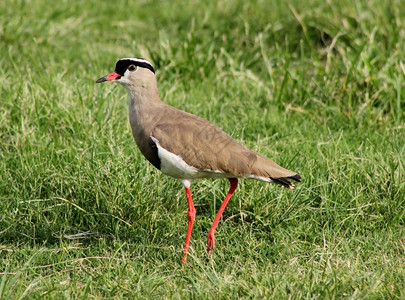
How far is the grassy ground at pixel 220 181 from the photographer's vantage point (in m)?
4.22

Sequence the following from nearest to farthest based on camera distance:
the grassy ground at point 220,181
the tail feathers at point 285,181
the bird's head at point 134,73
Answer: the grassy ground at point 220,181
the tail feathers at point 285,181
the bird's head at point 134,73

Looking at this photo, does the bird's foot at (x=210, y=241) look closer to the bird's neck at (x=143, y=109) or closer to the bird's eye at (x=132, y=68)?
the bird's neck at (x=143, y=109)

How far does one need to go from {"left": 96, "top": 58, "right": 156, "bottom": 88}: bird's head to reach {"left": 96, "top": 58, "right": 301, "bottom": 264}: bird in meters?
0.16

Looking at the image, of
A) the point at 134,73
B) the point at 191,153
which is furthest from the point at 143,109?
the point at 191,153

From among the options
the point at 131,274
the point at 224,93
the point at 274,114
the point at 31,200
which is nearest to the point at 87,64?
the point at 224,93

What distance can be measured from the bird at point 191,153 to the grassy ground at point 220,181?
371mm

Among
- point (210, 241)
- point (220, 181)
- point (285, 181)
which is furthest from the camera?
point (220, 181)

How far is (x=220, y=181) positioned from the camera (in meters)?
5.36

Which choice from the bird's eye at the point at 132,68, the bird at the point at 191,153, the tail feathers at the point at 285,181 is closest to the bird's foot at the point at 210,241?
the bird at the point at 191,153

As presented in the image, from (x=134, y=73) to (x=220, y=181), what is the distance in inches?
44.4

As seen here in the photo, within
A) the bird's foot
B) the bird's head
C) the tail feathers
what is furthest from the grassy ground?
the bird's head

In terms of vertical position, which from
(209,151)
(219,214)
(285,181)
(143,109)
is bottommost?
(219,214)

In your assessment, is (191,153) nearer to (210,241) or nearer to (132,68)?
(210,241)

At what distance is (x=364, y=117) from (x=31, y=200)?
10.4 feet
